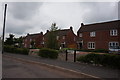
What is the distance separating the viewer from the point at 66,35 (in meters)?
44.8

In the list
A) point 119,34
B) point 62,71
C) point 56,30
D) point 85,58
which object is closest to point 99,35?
point 119,34

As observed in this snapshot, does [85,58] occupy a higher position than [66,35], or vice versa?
[66,35]

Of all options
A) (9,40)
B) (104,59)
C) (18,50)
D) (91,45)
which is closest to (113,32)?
(91,45)

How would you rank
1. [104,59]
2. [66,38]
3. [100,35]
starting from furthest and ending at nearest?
1. [66,38]
2. [100,35]
3. [104,59]

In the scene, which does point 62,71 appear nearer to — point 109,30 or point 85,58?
point 85,58

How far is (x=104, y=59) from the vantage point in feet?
28.0

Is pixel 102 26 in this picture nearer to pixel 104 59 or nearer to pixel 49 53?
pixel 49 53

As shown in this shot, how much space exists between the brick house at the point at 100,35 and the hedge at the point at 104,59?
20.7 meters

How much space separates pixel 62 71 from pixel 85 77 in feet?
6.15

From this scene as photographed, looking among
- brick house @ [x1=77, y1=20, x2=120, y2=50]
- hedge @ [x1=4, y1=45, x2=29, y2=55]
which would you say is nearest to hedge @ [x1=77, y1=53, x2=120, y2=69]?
hedge @ [x1=4, y1=45, x2=29, y2=55]

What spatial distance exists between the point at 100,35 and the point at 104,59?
76.2 feet

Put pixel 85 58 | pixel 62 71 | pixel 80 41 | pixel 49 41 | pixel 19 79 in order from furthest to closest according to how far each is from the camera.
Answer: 1. pixel 80 41
2. pixel 49 41
3. pixel 85 58
4. pixel 62 71
5. pixel 19 79

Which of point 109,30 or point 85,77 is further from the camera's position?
point 109,30

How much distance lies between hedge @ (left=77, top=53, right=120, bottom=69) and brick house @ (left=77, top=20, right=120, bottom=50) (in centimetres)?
2074
